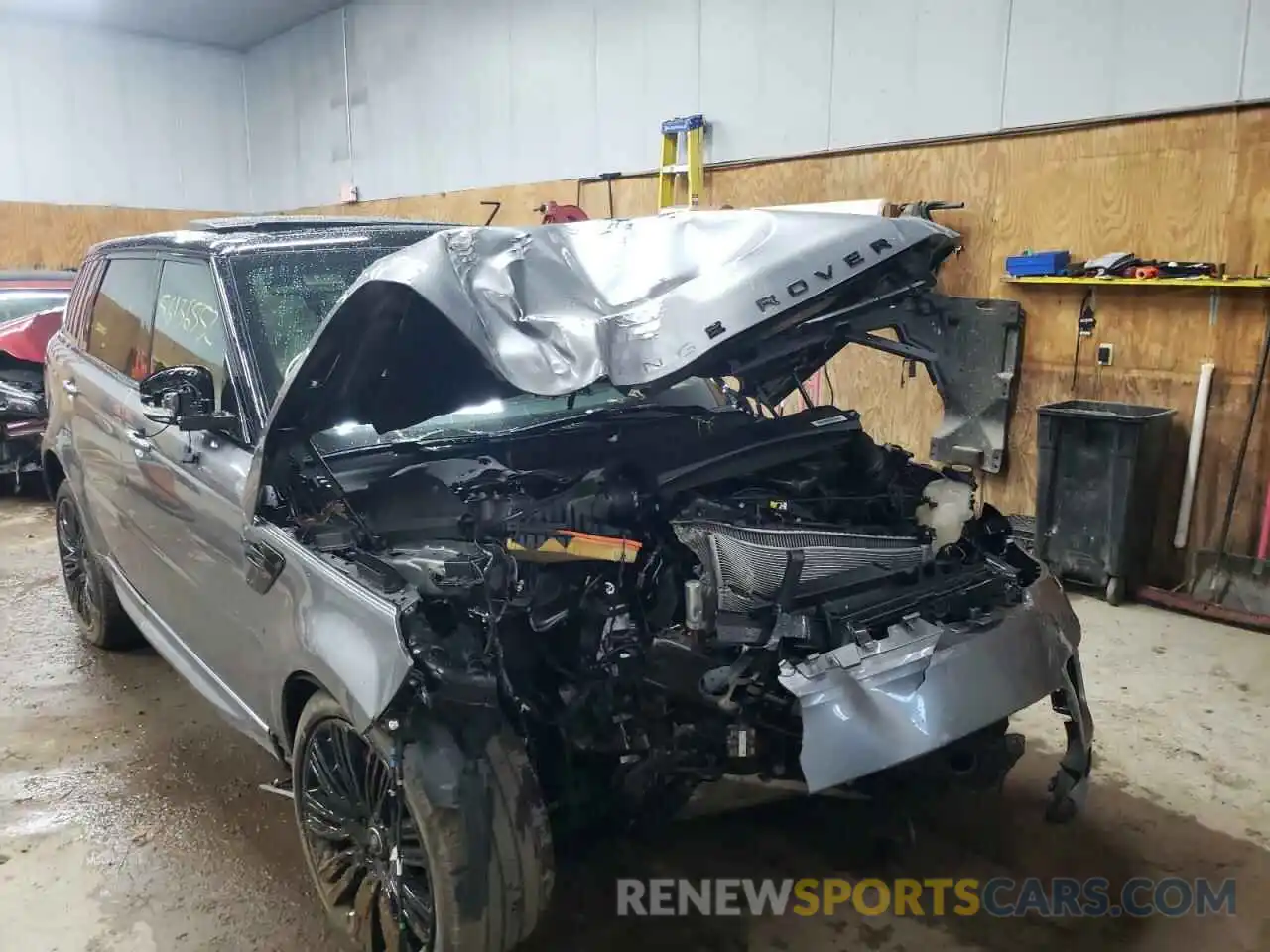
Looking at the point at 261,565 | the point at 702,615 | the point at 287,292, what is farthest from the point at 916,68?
the point at 261,565

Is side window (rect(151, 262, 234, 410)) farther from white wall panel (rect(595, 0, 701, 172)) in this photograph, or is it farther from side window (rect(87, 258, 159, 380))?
white wall panel (rect(595, 0, 701, 172))

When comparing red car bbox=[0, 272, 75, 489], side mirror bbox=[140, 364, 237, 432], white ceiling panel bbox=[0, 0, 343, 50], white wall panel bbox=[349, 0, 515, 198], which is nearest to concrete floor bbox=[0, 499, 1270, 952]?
side mirror bbox=[140, 364, 237, 432]

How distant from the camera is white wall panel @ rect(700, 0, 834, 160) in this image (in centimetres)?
575

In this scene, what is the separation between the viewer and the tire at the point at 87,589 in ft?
12.4

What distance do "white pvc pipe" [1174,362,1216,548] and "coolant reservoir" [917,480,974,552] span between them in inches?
101

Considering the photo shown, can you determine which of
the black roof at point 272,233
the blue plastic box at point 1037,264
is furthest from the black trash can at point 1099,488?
the black roof at point 272,233

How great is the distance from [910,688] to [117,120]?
12633mm

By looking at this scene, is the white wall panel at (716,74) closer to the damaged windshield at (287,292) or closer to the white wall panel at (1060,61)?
the white wall panel at (1060,61)

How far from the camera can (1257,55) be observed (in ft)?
13.4

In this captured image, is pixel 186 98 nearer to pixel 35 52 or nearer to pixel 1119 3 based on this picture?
pixel 35 52

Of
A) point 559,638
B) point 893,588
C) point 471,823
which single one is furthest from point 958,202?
point 471,823

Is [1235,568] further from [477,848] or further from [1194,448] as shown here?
[477,848]

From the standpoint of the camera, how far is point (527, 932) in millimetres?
1885

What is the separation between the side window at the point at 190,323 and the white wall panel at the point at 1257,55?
420 centimetres
